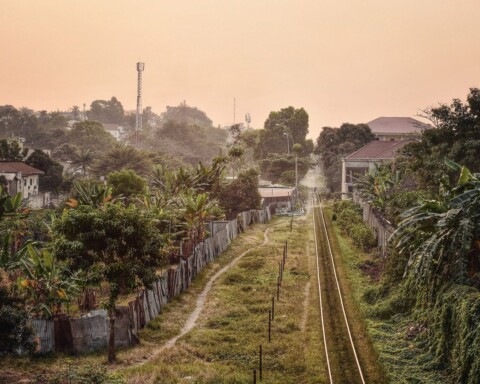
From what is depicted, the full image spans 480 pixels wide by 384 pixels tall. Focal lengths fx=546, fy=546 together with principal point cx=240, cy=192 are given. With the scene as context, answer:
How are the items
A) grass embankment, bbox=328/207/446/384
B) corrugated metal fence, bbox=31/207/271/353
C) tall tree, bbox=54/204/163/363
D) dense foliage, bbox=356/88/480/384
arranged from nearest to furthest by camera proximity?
1. dense foliage, bbox=356/88/480/384
2. grass embankment, bbox=328/207/446/384
3. tall tree, bbox=54/204/163/363
4. corrugated metal fence, bbox=31/207/271/353

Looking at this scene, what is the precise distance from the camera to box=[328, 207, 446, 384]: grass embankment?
763 inches

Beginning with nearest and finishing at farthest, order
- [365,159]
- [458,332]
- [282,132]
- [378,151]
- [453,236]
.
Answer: [458,332] < [453,236] < [365,159] < [378,151] < [282,132]

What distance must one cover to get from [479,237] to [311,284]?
13384 millimetres

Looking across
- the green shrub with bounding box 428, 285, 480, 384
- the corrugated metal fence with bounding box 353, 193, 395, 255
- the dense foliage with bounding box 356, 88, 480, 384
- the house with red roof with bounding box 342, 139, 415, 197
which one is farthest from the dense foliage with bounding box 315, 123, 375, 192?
the green shrub with bounding box 428, 285, 480, 384

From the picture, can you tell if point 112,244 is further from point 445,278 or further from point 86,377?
point 445,278

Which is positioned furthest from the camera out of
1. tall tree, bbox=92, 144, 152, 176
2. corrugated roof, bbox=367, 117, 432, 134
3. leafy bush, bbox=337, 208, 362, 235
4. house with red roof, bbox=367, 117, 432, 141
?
corrugated roof, bbox=367, 117, 432, 134

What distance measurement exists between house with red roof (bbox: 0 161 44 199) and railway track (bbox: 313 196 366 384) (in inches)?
1601

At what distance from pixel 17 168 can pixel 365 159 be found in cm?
4830

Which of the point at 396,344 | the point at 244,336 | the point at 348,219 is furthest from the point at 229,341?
the point at 348,219

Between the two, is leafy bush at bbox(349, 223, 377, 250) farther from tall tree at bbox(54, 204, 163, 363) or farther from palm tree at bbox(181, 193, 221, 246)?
tall tree at bbox(54, 204, 163, 363)

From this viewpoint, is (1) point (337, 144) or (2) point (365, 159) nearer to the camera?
(2) point (365, 159)

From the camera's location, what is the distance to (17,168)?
69500 millimetres

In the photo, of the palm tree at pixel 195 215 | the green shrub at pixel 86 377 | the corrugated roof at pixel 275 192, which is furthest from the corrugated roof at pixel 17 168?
the green shrub at pixel 86 377

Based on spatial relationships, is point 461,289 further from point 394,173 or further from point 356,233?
point 394,173
